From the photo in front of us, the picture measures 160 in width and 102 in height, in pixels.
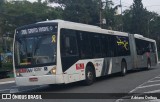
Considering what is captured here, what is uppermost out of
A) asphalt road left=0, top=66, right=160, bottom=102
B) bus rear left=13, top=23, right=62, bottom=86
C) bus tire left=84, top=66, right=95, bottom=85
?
bus rear left=13, top=23, right=62, bottom=86

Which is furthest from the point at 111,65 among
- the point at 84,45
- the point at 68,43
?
the point at 68,43

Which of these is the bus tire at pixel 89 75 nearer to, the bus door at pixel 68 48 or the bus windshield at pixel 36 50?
the bus door at pixel 68 48

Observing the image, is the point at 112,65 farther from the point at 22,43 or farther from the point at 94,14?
the point at 94,14

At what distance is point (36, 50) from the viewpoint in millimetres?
16266

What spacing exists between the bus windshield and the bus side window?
0.54 m

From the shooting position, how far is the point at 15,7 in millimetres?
50750

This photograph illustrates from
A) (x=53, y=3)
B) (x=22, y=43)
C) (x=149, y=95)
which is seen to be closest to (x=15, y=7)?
(x=53, y=3)

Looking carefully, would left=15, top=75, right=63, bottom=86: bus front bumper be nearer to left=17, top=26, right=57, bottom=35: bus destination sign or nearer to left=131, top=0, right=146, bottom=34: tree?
left=17, top=26, right=57, bottom=35: bus destination sign

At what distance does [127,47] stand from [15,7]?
27.9 metres

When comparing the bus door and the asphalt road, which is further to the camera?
the bus door

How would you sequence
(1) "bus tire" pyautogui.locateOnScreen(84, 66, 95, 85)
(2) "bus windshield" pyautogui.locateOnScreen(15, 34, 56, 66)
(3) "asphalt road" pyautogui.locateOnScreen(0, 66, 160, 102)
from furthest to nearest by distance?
1. (1) "bus tire" pyautogui.locateOnScreen(84, 66, 95, 85)
2. (2) "bus windshield" pyautogui.locateOnScreen(15, 34, 56, 66)
3. (3) "asphalt road" pyautogui.locateOnScreen(0, 66, 160, 102)

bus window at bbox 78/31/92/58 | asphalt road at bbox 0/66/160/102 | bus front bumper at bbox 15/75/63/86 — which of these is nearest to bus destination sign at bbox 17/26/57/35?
bus front bumper at bbox 15/75/63/86

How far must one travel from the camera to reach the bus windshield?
16.1 metres

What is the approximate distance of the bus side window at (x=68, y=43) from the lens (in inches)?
651
